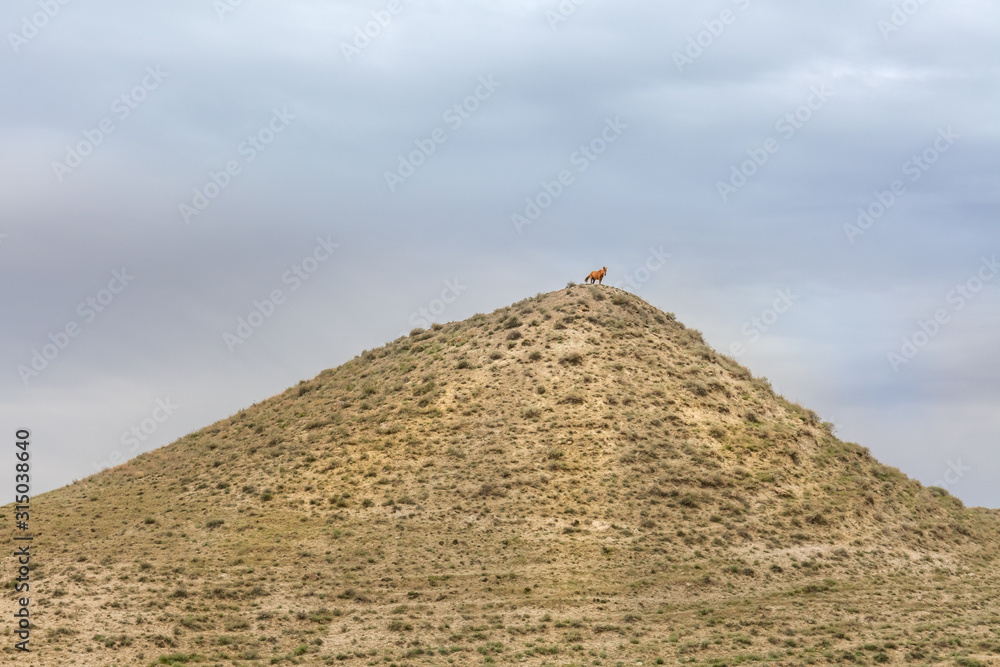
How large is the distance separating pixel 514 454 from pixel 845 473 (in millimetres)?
18404

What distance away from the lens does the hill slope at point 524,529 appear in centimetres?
3662

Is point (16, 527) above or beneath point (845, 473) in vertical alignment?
beneath

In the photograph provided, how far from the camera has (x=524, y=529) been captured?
145 feet

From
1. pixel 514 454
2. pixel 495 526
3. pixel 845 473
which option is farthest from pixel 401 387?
pixel 845 473

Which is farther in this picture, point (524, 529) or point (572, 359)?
point (572, 359)

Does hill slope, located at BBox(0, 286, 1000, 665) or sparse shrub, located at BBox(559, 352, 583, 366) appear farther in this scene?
sparse shrub, located at BBox(559, 352, 583, 366)

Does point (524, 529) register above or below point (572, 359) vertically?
below

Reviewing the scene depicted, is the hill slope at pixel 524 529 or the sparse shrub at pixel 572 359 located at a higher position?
the sparse shrub at pixel 572 359

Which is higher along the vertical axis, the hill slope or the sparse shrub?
the sparse shrub

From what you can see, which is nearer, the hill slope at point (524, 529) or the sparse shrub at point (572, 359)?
the hill slope at point (524, 529)

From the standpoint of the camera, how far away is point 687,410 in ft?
174

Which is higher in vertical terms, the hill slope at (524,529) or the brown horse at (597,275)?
the brown horse at (597,275)

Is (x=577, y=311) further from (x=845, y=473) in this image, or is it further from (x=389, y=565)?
(x=389, y=565)

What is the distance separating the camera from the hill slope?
3662cm
